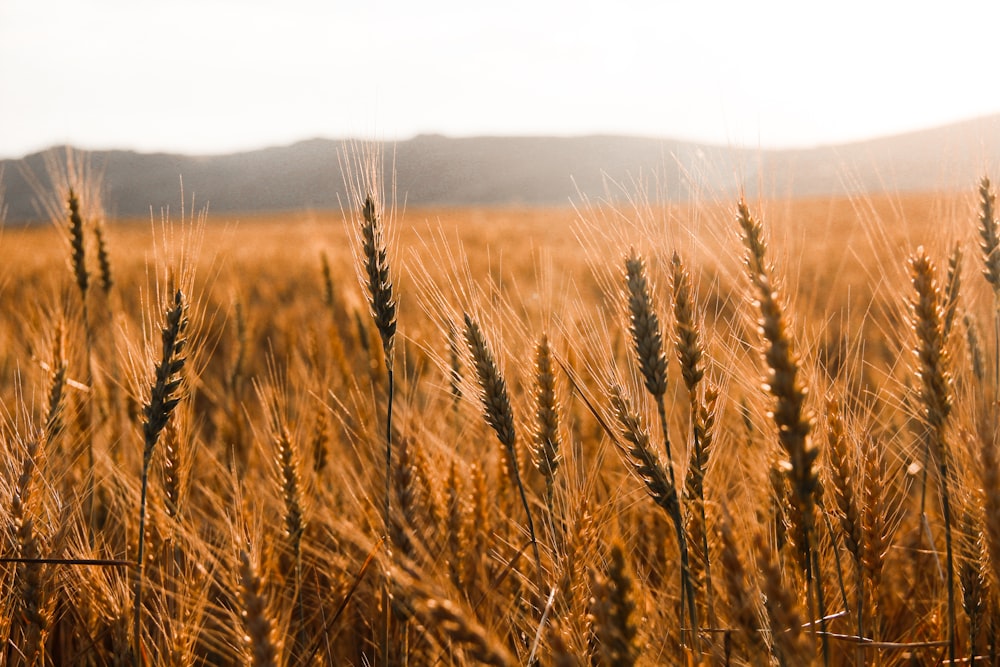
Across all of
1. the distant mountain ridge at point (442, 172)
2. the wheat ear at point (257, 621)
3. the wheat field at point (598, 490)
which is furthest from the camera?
the distant mountain ridge at point (442, 172)

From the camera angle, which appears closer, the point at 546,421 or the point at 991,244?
the point at 546,421

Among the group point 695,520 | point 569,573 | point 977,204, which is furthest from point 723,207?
point 977,204

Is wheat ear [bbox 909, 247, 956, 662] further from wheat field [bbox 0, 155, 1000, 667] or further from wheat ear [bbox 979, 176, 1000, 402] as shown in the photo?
wheat ear [bbox 979, 176, 1000, 402]

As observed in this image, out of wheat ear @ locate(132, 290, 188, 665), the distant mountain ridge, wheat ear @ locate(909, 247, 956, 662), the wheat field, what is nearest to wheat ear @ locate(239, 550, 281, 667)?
the wheat field

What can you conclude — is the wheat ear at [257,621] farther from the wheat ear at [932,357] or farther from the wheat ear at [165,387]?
the wheat ear at [932,357]

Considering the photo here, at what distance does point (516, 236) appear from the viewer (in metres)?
19.4

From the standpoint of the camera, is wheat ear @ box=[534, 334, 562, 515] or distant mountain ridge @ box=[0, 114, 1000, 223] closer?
wheat ear @ box=[534, 334, 562, 515]

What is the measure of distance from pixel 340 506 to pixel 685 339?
1.54m

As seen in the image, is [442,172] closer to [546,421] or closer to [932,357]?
[546,421]

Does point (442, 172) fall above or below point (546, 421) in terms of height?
above

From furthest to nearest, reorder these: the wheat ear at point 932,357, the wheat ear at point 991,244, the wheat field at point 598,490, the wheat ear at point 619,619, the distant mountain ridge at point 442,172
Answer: the wheat ear at point 991,244, the distant mountain ridge at point 442,172, the wheat ear at point 932,357, the wheat field at point 598,490, the wheat ear at point 619,619

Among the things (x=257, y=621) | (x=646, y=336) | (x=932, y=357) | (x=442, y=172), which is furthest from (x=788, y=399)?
(x=442, y=172)

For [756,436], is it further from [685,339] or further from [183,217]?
[183,217]

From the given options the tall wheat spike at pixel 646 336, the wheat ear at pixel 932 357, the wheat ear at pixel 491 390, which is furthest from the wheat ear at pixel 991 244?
the wheat ear at pixel 491 390
